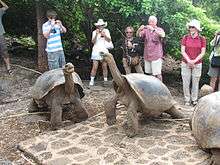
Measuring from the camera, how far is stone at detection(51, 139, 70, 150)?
6.53m

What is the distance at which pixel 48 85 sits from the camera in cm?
741

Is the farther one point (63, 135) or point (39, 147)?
point (63, 135)

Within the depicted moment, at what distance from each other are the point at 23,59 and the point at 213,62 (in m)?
5.70

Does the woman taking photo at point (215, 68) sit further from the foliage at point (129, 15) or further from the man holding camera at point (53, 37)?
the man holding camera at point (53, 37)

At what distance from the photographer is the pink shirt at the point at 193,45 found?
813 centimetres

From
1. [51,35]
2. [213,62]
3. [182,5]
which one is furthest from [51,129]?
[182,5]

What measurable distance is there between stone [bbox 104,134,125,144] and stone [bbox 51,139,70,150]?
0.61m

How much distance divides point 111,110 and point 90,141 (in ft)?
2.41

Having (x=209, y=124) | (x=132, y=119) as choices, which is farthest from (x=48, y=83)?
(x=209, y=124)

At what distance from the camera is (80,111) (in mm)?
7539

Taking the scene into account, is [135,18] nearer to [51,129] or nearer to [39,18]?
[39,18]

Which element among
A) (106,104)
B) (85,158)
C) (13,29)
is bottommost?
(85,158)

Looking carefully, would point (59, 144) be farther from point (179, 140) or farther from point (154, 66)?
point (154, 66)

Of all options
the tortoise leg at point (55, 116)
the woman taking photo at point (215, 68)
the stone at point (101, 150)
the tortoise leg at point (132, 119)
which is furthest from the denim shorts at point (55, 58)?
the stone at point (101, 150)
